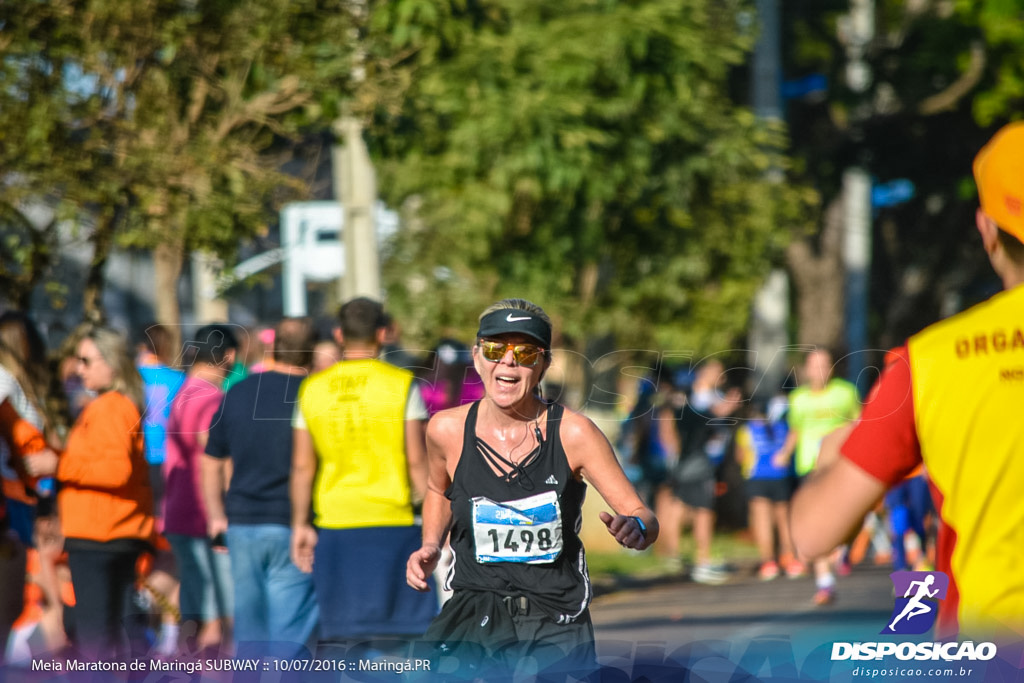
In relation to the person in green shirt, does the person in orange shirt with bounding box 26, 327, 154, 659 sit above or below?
below

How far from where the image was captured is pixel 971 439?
2703mm

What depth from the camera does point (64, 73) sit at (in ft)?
27.1

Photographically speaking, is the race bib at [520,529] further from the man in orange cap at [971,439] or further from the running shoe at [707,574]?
the running shoe at [707,574]

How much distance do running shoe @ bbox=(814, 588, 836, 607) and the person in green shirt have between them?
680mm

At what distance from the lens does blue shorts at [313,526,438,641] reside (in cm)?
676

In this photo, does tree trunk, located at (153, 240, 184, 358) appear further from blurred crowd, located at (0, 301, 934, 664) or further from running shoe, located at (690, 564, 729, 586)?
running shoe, located at (690, 564, 729, 586)

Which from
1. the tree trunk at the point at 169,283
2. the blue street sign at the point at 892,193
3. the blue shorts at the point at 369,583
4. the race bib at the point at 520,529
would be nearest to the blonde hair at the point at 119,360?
the blue shorts at the point at 369,583

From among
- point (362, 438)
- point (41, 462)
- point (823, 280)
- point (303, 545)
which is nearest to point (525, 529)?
point (362, 438)

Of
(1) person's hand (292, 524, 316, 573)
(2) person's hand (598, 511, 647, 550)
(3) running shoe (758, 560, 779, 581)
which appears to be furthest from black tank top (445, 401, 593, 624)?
(3) running shoe (758, 560, 779, 581)

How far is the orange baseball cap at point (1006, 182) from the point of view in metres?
2.68

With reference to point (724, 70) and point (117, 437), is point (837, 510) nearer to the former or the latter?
point (117, 437)

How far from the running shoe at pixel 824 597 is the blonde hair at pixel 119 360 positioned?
6165 millimetres

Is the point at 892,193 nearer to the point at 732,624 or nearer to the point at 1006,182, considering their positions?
the point at 732,624

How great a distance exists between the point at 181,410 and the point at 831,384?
6.27 m
